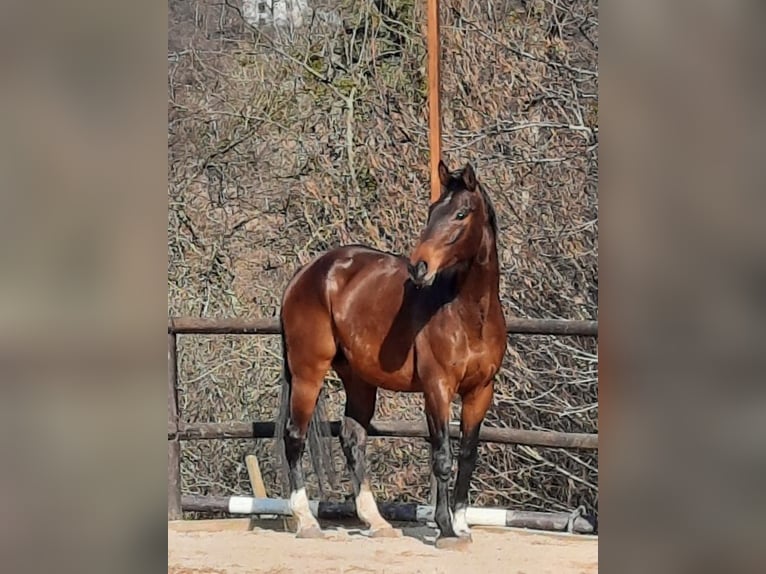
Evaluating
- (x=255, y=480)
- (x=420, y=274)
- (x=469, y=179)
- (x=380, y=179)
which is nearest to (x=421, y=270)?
(x=420, y=274)

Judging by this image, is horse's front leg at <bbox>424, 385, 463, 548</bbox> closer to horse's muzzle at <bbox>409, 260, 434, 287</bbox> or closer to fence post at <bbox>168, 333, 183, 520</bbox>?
horse's muzzle at <bbox>409, 260, 434, 287</bbox>

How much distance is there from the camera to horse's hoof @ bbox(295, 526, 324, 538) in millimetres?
2768

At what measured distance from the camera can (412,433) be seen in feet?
10.7

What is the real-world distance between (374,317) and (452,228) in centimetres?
43

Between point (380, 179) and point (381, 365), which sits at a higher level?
point (380, 179)

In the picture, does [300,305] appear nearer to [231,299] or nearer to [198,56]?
[231,299]

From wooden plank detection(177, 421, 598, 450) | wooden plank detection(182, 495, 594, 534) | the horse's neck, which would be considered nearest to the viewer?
the horse's neck

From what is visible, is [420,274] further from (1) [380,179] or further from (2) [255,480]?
(1) [380,179]

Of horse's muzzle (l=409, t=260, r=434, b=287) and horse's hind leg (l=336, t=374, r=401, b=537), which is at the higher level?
horse's muzzle (l=409, t=260, r=434, b=287)

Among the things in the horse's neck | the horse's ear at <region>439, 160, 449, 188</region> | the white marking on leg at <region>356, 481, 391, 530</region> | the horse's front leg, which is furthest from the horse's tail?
the horse's ear at <region>439, 160, 449, 188</region>

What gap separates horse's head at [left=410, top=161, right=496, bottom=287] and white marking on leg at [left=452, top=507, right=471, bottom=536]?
669mm
